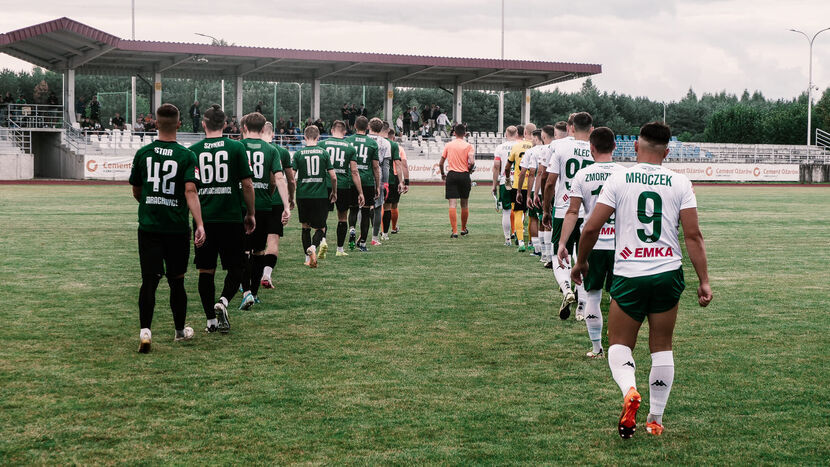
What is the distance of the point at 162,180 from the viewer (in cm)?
750

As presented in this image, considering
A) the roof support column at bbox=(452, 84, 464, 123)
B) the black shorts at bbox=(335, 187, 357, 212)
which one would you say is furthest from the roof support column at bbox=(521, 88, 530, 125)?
the black shorts at bbox=(335, 187, 357, 212)

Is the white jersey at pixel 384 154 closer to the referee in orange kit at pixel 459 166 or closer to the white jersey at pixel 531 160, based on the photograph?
the referee in orange kit at pixel 459 166

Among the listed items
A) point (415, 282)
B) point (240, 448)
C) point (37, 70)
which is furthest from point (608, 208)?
point (37, 70)

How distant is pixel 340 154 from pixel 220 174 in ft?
18.2

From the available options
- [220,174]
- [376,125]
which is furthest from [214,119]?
[376,125]

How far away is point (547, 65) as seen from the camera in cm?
5141

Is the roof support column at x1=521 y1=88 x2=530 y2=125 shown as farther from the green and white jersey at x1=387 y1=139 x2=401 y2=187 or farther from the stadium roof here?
the green and white jersey at x1=387 y1=139 x2=401 y2=187

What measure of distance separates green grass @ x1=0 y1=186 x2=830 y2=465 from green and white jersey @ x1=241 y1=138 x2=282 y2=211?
1261 mm

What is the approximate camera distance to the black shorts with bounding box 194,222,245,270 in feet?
26.9

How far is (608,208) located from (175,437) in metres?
2.86

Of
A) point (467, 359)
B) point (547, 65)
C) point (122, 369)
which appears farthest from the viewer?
point (547, 65)

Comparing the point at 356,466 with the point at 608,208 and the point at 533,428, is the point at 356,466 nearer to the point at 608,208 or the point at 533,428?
the point at 533,428

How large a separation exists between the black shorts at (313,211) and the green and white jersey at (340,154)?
1.00m

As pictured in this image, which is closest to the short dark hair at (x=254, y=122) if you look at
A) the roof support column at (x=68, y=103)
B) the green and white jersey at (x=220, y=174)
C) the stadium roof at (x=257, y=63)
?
the green and white jersey at (x=220, y=174)
